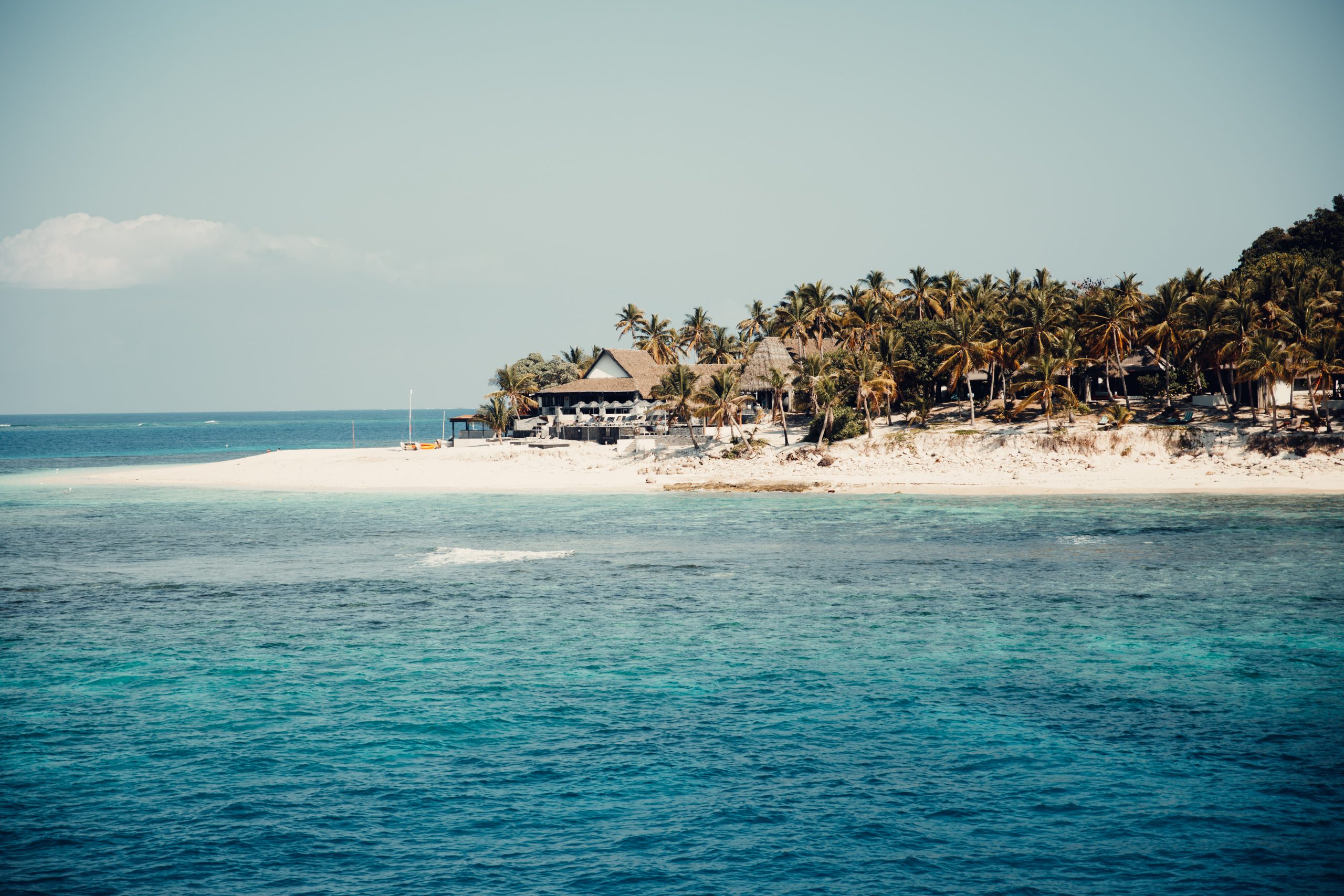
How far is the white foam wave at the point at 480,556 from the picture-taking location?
39188 mm

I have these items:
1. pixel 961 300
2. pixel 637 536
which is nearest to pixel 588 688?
pixel 637 536

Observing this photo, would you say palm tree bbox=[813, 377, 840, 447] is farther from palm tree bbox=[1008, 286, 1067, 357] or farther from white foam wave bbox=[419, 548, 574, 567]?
white foam wave bbox=[419, 548, 574, 567]

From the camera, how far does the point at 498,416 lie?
94.9 meters

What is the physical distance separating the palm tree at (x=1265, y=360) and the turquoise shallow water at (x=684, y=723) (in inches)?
840

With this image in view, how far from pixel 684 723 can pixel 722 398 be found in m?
51.0

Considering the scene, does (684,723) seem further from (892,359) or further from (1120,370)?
(1120,370)

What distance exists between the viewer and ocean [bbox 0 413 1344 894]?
46.3ft

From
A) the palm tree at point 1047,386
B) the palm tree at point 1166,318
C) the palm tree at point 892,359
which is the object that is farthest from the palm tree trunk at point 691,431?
the palm tree at point 1166,318

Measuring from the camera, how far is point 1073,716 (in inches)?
773

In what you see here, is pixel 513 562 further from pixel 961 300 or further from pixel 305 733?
pixel 961 300

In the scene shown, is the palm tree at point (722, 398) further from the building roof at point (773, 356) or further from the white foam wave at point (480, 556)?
the white foam wave at point (480, 556)

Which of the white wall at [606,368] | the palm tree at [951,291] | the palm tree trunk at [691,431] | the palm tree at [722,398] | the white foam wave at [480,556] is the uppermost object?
the palm tree at [951,291]

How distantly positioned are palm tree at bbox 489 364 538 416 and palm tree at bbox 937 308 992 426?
4356 cm

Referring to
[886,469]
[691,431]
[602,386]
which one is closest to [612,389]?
[602,386]
